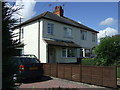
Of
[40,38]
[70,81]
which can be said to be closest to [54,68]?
[70,81]

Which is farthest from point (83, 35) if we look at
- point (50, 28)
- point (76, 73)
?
point (76, 73)

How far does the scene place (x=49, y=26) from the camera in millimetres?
19422

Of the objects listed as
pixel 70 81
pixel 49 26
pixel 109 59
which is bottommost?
pixel 70 81

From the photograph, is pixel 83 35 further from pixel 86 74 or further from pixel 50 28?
pixel 86 74

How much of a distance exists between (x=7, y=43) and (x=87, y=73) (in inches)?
253

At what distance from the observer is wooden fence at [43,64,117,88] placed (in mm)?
7949

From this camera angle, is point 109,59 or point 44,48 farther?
point 44,48

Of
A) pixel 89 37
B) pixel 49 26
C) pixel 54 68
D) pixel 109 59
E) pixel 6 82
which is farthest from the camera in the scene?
pixel 89 37

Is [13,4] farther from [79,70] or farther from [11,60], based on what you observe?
[79,70]

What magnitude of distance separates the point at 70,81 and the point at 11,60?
21.7 ft

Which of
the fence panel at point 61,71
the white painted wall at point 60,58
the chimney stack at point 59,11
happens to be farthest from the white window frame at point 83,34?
the fence panel at point 61,71

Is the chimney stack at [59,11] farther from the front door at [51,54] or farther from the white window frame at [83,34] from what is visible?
the front door at [51,54]

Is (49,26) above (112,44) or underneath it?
above

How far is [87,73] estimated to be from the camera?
9.15 m
